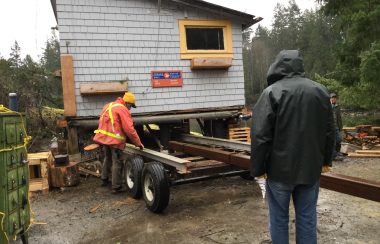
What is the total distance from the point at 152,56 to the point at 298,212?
7.66 m

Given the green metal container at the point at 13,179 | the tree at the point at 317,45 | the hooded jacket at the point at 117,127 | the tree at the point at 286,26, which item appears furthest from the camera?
the tree at the point at 286,26

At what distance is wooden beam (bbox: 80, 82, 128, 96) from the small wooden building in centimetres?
2

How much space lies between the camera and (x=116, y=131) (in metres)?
7.10

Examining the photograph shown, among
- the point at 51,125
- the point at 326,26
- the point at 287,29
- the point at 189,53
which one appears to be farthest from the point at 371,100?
the point at 287,29

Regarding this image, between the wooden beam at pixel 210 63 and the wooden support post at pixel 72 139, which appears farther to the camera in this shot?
the wooden beam at pixel 210 63

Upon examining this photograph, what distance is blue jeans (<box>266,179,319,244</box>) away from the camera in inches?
128

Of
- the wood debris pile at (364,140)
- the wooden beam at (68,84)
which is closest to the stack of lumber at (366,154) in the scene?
the wood debris pile at (364,140)

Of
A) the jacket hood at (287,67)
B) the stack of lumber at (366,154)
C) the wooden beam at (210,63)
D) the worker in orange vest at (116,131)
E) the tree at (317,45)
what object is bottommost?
the stack of lumber at (366,154)

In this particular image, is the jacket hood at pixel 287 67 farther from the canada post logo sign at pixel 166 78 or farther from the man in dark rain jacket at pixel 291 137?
the canada post logo sign at pixel 166 78

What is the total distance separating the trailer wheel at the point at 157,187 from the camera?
5.59 metres

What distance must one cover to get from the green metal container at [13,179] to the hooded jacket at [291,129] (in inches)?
100

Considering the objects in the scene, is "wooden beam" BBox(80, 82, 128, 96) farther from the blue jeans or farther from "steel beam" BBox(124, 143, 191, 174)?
the blue jeans

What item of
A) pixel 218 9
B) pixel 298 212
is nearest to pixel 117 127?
pixel 298 212

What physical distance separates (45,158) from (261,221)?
4.91 meters
